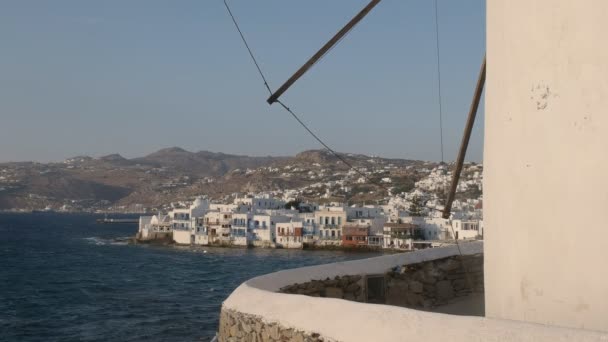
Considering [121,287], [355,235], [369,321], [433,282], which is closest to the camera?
[369,321]

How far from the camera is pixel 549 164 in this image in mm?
5188

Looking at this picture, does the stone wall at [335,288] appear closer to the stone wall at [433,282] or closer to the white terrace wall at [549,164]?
the stone wall at [433,282]

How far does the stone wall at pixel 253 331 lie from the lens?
5.45m

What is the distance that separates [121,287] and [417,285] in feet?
122

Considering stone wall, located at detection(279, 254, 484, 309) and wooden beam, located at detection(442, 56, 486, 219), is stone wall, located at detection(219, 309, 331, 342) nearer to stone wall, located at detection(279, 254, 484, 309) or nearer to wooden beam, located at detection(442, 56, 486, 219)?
stone wall, located at detection(279, 254, 484, 309)

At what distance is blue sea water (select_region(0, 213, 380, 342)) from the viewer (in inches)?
1117

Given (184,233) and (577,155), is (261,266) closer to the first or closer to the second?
(184,233)

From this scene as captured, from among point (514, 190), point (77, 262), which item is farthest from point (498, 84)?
point (77, 262)

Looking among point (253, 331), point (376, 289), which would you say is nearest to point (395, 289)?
point (376, 289)

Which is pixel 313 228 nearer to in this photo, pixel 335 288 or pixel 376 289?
pixel 376 289

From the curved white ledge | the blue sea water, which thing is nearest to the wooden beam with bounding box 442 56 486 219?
the curved white ledge

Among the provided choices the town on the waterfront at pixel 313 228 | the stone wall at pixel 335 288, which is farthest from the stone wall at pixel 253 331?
the town on the waterfront at pixel 313 228

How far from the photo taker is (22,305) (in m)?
37.6

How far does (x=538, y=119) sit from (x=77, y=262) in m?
61.8
